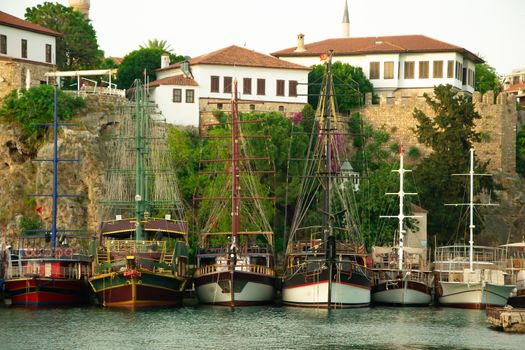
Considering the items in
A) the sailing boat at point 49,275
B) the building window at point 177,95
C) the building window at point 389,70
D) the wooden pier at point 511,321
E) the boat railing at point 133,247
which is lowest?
the wooden pier at point 511,321

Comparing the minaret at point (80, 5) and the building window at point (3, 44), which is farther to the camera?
the minaret at point (80, 5)

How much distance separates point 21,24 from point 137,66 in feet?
41.4

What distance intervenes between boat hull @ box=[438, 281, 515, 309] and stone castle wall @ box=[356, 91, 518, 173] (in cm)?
2804

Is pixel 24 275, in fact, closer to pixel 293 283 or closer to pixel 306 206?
pixel 293 283

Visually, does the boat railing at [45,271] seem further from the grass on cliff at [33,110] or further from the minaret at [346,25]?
the minaret at [346,25]

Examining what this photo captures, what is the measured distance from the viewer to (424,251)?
93000mm

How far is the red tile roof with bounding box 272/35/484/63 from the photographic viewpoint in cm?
11419

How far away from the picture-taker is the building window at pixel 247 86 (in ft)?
354

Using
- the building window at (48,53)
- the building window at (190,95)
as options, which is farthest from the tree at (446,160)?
the building window at (48,53)

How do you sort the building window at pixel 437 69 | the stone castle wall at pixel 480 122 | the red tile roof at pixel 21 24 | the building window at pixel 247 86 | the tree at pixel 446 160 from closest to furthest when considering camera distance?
the tree at pixel 446 160 → the red tile roof at pixel 21 24 → the building window at pixel 247 86 → the stone castle wall at pixel 480 122 → the building window at pixel 437 69

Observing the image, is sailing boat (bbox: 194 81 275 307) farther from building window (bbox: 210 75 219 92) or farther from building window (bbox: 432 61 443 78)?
building window (bbox: 432 61 443 78)

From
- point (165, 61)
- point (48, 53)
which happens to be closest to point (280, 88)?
point (165, 61)

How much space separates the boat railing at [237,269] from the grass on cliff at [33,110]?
66.6ft

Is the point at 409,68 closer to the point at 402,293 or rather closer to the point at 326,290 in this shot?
the point at 402,293
